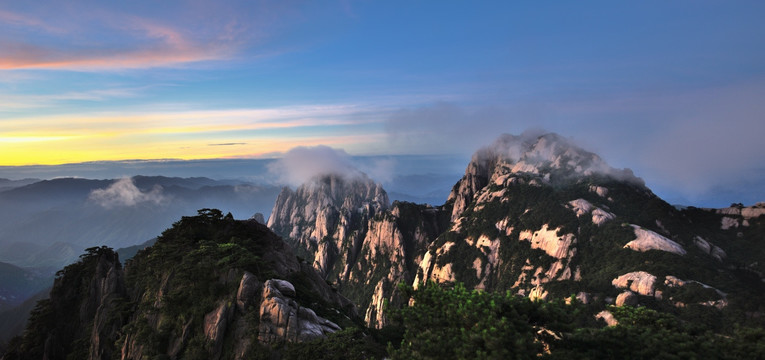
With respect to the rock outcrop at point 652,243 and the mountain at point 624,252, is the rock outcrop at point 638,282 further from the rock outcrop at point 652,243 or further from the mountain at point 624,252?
the rock outcrop at point 652,243

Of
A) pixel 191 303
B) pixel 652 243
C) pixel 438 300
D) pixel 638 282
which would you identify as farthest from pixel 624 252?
pixel 191 303

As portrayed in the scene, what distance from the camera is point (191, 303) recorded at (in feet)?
167

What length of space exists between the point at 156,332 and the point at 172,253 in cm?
1837

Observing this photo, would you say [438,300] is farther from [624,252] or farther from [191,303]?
[624,252]

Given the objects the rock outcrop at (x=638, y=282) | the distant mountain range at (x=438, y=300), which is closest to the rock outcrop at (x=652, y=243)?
the distant mountain range at (x=438, y=300)

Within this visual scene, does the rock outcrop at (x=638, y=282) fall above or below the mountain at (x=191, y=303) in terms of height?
below

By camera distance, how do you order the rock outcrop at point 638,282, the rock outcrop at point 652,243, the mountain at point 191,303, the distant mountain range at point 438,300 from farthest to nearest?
the rock outcrop at point 652,243, the rock outcrop at point 638,282, the mountain at point 191,303, the distant mountain range at point 438,300

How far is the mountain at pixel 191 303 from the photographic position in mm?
44562

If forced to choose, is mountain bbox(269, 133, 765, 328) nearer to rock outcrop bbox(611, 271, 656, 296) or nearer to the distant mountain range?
rock outcrop bbox(611, 271, 656, 296)

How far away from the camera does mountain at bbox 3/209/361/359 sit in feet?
146

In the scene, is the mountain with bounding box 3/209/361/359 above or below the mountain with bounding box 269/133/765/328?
above

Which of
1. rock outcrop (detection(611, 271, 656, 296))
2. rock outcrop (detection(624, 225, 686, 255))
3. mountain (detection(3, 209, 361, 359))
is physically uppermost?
mountain (detection(3, 209, 361, 359))

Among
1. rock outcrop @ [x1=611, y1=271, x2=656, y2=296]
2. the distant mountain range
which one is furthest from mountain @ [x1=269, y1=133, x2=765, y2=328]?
the distant mountain range

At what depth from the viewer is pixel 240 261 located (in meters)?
52.3
